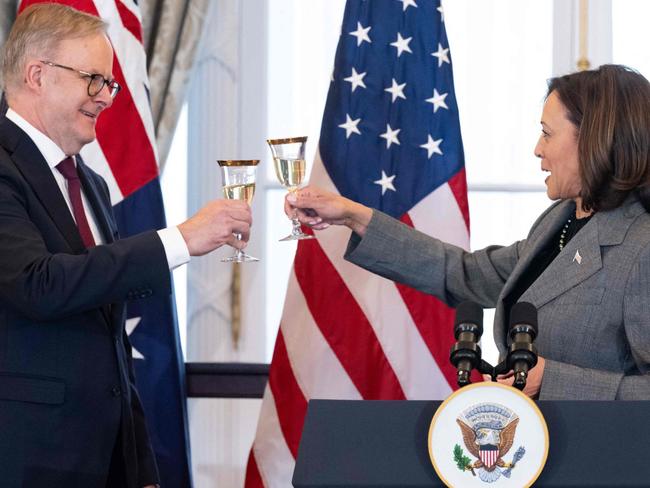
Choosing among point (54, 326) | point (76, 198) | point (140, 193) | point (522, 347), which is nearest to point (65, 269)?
point (54, 326)

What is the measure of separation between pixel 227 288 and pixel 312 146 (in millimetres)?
679

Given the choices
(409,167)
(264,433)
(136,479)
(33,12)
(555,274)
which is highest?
(33,12)

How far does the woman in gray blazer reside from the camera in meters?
2.09

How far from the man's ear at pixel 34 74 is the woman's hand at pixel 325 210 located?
2.40 ft

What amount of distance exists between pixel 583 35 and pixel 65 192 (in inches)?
97.3

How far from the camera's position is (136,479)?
2283 mm

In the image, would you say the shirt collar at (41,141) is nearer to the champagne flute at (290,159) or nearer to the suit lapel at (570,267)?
the champagne flute at (290,159)

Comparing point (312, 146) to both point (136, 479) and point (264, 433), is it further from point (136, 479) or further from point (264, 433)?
point (136, 479)

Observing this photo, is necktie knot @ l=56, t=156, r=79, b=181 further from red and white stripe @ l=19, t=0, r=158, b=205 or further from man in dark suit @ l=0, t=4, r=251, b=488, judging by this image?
red and white stripe @ l=19, t=0, r=158, b=205

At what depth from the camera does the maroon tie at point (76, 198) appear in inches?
89.1

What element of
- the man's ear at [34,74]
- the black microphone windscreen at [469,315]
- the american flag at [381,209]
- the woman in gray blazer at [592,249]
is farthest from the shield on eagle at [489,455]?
the american flag at [381,209]

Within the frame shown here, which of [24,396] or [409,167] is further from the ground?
[409,167]

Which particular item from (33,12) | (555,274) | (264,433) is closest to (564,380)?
(555,274)

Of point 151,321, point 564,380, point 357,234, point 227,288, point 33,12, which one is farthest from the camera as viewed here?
point 227,288
